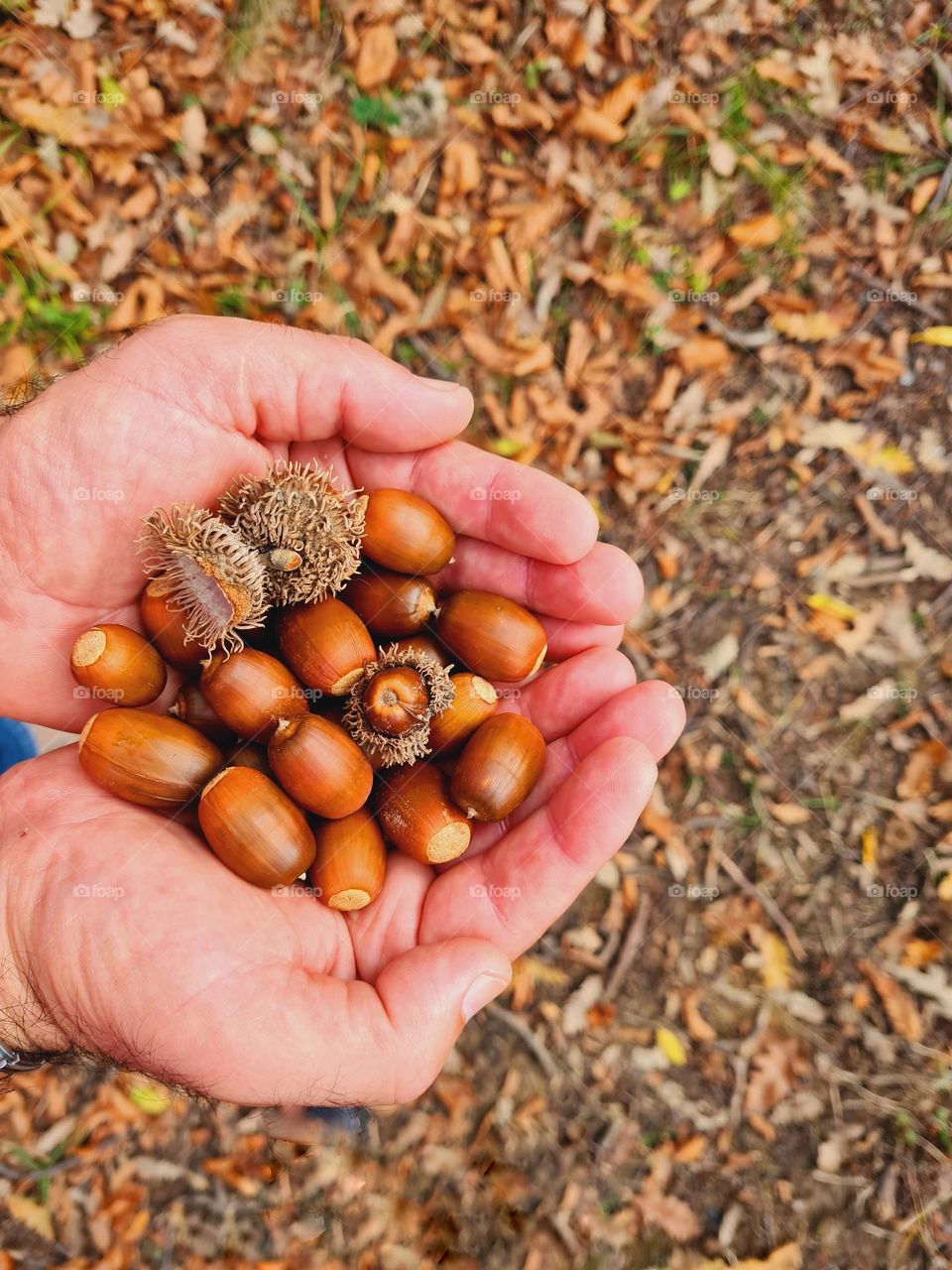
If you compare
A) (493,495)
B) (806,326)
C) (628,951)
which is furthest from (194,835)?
(806,326)

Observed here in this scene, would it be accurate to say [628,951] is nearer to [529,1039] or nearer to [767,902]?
[529,1039]

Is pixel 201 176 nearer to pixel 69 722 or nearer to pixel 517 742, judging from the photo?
pixel 69 722

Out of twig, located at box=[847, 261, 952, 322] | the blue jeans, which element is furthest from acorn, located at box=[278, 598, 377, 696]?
twig, located at box=[847, 261, 952, 322]

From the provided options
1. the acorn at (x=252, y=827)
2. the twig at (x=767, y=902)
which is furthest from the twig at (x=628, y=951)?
the acorn at (x=252, y=827)

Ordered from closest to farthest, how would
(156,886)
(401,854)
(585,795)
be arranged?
(156,886) < (585,795) < (401,854)

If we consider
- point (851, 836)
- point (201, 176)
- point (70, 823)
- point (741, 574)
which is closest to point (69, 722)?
point (70, 823)

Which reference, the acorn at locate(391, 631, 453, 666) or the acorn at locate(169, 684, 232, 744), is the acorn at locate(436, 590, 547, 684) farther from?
the acorn at locate(169, 684, 232, 744)
